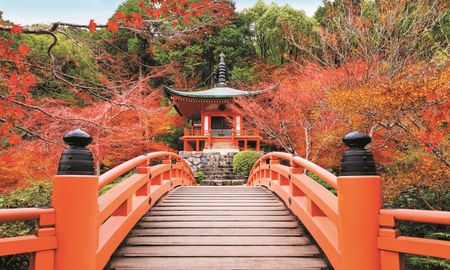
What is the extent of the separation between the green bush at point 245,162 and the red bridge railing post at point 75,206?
49.0 ft

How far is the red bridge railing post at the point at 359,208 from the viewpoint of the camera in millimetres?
2477

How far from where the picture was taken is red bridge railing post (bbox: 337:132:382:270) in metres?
2.48

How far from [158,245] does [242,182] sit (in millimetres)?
12887

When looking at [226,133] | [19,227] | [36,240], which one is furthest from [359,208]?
[226,133]

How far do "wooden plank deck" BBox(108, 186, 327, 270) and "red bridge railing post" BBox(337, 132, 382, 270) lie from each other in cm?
82

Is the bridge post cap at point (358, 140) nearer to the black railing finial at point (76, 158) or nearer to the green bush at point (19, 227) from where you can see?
the black railing finial at point (76, 158)

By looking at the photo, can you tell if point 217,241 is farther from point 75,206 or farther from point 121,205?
point 75,206

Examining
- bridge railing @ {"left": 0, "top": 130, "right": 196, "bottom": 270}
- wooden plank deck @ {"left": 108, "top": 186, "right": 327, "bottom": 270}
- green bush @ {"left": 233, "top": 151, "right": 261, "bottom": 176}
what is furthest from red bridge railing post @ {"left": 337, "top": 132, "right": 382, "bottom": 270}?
green bush @ {"left": 233, "top": 151, "right": 261, "bottom": 176}

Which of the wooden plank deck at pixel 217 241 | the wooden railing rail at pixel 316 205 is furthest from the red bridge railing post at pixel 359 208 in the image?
the wooden plank deck at pixel 217 241

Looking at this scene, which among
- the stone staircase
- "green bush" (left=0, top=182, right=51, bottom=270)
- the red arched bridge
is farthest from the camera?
the stone staircase

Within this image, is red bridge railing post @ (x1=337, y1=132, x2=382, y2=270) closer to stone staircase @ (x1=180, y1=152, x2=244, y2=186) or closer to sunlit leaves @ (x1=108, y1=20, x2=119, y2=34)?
sunlit leaves @ (x1=108, y1=20, x2=119, y2=34)

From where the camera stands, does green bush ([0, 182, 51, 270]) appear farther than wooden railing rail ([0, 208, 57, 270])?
Yes

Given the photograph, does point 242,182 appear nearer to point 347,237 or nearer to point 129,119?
point 129,119

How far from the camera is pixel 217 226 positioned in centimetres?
448
